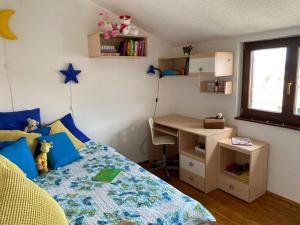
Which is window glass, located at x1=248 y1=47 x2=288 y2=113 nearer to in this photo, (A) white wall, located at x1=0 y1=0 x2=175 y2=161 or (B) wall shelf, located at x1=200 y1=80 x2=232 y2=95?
(B) wall shelf, located at x1=200 y1=80 x2=232 y2=95

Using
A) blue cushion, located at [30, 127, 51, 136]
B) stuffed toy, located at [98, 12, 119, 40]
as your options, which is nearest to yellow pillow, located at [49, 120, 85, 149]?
blue cushion, located at [30, 127, 51, 136]

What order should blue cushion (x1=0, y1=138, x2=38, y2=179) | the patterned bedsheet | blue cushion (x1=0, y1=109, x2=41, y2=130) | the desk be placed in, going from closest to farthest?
the patterned bedsheet → blue cushion (x1=0, y1=138, x2=38, y2=179) → blue cushion (x1=0, y1=109, x2=41, y2=130) → the desk

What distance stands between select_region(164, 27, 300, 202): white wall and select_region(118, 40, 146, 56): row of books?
85 centimetres

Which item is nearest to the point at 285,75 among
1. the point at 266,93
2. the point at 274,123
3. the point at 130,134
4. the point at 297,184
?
the point at 266,93

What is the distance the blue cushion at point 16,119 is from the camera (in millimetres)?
2473

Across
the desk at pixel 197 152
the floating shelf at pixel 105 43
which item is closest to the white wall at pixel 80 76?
the floating shelf at pixel 105 43

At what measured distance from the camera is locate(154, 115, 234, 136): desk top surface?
2.85 meters

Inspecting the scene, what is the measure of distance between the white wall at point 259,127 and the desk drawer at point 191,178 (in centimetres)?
80

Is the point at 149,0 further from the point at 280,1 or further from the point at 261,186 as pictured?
the point at 261,186

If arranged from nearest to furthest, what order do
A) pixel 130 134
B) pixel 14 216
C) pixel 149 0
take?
pixel 14 216, pixel 149 0, pixel 130 134

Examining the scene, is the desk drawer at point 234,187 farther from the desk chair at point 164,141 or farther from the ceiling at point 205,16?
the ceiling at point 205,16

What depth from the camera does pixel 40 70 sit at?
277 cm

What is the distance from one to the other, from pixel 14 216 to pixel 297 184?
2.74 m

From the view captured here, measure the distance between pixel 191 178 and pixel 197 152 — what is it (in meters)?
0.35
